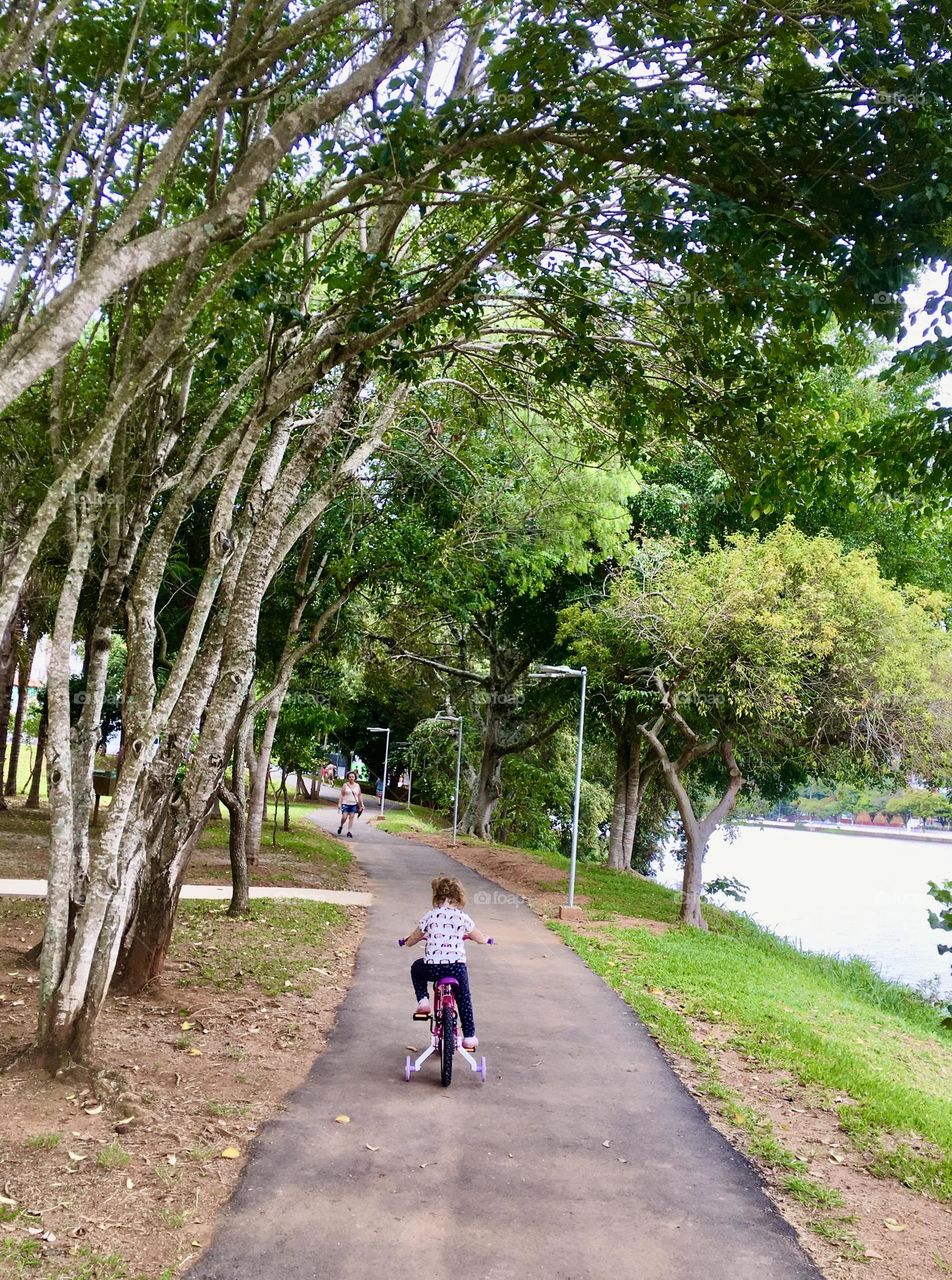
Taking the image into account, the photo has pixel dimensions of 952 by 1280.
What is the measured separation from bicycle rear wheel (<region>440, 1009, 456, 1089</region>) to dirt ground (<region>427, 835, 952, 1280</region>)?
5.82 ft

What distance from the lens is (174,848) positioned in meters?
7.90

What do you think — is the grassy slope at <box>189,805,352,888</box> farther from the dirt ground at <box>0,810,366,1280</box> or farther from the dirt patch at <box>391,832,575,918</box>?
the dirt ground at <box>0,810,366,1280</box>

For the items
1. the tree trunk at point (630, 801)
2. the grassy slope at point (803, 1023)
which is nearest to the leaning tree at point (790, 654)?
the grassy slope at point (803, 1023)

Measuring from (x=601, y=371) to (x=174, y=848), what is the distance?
5.17 m

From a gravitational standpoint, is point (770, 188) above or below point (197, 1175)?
above

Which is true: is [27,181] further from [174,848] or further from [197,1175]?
[197,1175]

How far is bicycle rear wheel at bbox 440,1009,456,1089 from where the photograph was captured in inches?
261

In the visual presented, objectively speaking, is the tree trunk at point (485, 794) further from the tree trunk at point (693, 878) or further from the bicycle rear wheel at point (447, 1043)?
the bicycle rear wheel at point (447, 1043)

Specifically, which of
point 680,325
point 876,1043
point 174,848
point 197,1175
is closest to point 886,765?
point 876,1043

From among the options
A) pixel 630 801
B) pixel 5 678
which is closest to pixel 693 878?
pixel 630 801

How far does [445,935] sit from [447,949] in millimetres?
99

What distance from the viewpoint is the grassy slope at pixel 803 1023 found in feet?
21.4

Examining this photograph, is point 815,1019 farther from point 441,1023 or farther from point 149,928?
point 149,928

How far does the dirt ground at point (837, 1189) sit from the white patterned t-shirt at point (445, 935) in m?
1.98
